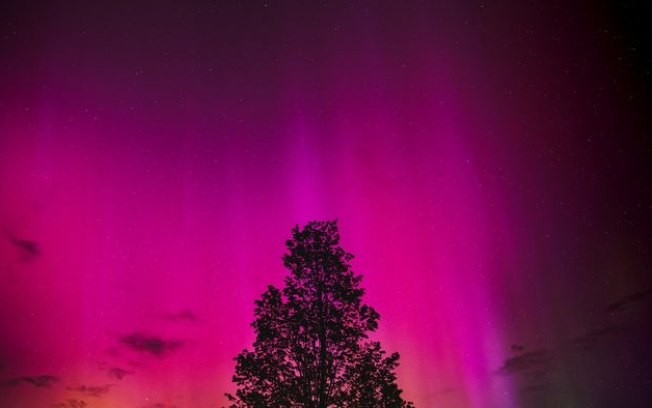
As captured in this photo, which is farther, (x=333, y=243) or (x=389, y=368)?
(x=333, y=243)

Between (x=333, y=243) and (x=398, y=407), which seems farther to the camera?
(x=333, y=243)

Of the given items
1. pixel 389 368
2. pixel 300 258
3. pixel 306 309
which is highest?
pixel 300 258

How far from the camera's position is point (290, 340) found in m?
19.4

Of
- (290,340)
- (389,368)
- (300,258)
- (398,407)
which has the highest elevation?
(300,258)

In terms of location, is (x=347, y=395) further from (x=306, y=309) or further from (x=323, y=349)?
(x=306, y=309)

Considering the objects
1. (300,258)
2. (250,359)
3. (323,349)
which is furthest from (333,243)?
(250,359)

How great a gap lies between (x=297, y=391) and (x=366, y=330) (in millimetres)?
3998

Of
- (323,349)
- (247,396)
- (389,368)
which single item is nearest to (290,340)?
(323,349)

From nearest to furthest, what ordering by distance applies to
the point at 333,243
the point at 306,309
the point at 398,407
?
the point at 398,407 < the point at 306,309 < the point at 333,243

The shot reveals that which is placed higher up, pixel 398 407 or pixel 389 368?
pixel 389 368

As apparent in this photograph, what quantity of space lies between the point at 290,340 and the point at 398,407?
545cm

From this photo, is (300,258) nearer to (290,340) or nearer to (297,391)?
(290,340)

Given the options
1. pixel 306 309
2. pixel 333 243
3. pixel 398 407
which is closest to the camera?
pixel 398 407

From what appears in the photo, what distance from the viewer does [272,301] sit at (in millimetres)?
19797
